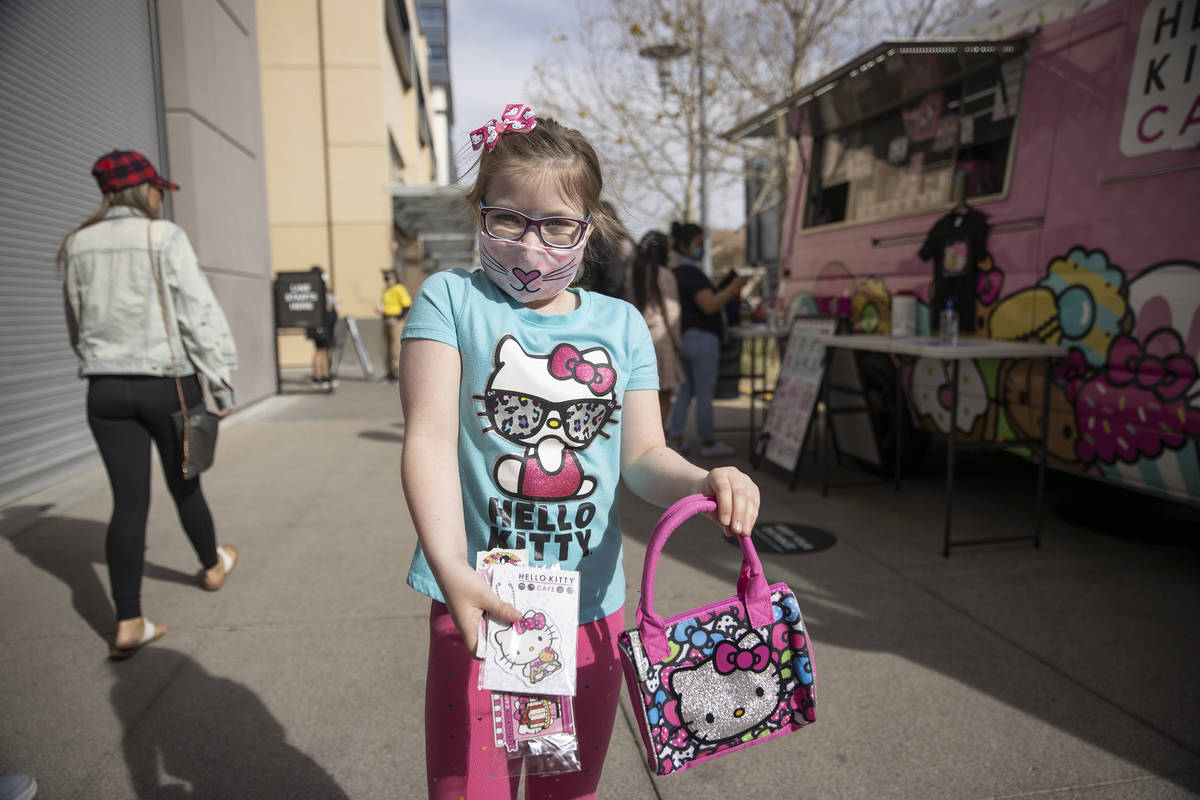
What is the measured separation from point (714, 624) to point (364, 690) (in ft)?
6.69

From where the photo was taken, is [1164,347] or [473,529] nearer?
[473,529]

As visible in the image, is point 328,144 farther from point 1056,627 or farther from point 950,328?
point 1056,627

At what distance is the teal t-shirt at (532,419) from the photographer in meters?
1.37

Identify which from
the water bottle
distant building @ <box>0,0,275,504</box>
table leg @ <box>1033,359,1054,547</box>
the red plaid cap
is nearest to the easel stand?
distant building @ <box>0,0,275,504</box>

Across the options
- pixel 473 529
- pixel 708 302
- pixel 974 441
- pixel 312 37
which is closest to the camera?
pixel 473 529

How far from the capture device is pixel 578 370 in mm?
1411

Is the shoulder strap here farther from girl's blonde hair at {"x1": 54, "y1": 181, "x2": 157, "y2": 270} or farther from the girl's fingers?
the girl's fingers

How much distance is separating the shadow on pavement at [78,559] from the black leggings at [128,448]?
375mm

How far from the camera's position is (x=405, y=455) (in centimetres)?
128

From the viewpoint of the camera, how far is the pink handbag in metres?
1.26

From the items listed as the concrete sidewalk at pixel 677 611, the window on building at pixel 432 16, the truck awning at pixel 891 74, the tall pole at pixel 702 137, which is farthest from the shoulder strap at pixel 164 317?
the window on building at pixel 432 16

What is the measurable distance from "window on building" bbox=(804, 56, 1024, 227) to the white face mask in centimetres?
405

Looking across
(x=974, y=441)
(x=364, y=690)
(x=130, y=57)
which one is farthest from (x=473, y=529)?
(x=130, y=57)

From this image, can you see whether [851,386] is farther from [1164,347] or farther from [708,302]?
[1164,347]
